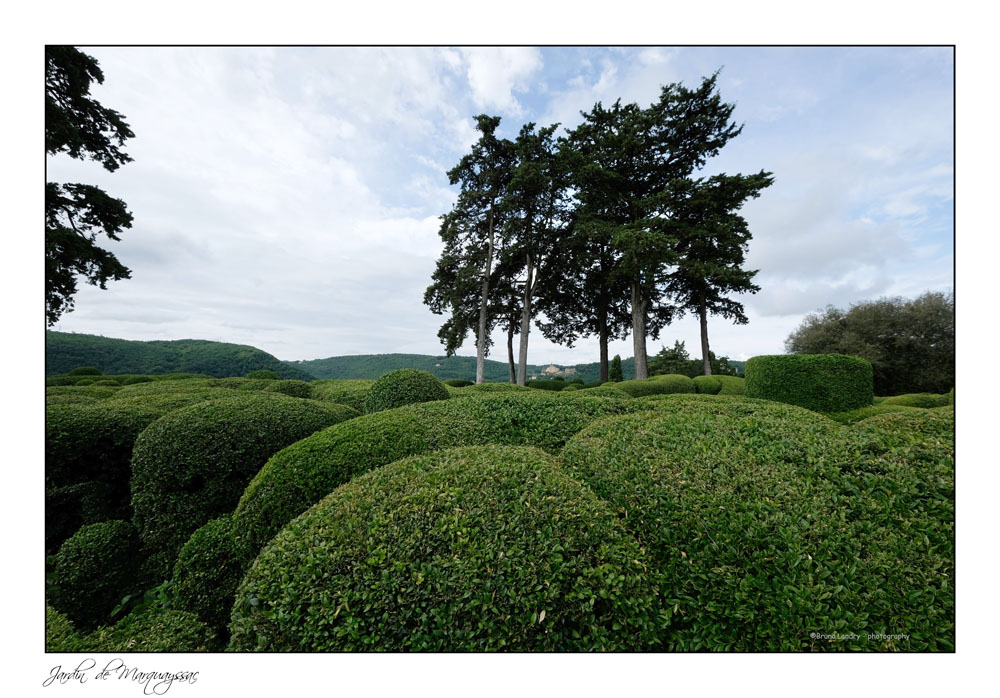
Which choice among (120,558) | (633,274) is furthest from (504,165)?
(120,558)

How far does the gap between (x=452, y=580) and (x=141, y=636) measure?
217 centimetres

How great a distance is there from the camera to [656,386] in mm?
11602

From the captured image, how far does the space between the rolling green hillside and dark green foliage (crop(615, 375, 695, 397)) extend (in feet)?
32.9

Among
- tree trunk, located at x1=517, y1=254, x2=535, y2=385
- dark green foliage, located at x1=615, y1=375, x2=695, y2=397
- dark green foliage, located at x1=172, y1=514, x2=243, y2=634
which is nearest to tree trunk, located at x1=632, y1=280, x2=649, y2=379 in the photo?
dark green foliage, located at x1=615, y1=375, x2=695, y2=397

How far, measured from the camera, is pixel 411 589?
1.81 meters

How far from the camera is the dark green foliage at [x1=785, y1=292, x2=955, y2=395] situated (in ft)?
11.7

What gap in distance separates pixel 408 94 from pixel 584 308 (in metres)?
19.5

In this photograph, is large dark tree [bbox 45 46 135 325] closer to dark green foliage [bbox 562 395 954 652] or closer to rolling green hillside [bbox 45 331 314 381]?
rolling green hillside [bbox 45 331 314 381]

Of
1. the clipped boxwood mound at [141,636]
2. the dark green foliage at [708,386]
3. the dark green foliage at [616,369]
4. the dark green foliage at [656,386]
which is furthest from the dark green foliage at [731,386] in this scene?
the clipped boxwood mound at [141,636]

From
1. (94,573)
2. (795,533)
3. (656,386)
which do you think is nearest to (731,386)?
(656,386)

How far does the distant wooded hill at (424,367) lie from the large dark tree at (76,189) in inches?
583
